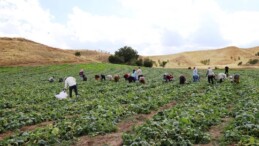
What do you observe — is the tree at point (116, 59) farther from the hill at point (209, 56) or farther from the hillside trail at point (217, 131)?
the hillside trail at point (217, 131)

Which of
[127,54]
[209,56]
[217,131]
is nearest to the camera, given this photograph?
[217,131]

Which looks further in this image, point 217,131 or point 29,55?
point 29,55

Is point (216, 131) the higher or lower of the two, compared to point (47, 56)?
lower

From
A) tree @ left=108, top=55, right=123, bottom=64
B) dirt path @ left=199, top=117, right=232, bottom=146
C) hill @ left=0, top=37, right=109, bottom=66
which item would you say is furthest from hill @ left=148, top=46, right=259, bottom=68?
dirt path @ left=199, top=117, right=232, bottom=146

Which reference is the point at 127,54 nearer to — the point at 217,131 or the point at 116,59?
the point at 116,59

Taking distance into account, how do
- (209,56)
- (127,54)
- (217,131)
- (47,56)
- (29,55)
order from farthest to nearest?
(209,56) → (127,54) → (47,56) → (29,55) → (217,131)

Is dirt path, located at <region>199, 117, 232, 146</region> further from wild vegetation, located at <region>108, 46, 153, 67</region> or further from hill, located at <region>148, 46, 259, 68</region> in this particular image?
hill, located at <region>148, 46, 259, 68</region>

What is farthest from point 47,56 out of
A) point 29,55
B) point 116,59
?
point 116,59

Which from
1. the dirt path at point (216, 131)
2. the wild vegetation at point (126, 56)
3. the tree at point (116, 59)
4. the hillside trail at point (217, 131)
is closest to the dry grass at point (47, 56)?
the tree at point (116, 59)

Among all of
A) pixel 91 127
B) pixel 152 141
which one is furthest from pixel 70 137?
pixel 152 141

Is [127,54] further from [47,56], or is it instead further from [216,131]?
[216,131]

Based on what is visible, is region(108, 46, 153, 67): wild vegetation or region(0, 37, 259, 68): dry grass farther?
region(108, 46, 153, 67): wild vegetation

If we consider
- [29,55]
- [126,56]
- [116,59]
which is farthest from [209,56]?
[29,55]

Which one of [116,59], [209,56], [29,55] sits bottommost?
[116,59]
